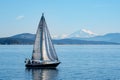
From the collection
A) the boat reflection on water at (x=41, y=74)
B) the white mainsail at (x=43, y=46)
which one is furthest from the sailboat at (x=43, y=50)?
the boat reflection on water at (x=41, y=74)

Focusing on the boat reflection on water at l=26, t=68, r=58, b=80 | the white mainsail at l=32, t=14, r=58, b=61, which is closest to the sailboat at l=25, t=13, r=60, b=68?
the white mainsail at l=32, t=14, r=58, b=61

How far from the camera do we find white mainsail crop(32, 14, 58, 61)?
272 feet

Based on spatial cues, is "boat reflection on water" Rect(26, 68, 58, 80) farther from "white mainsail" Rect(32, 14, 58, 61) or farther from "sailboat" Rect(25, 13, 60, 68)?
"white mainsail" Rect(32, 14, 58, 61)

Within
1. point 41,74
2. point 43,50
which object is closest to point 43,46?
point 43,50

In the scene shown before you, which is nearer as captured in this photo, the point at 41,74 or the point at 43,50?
the point at 41,74

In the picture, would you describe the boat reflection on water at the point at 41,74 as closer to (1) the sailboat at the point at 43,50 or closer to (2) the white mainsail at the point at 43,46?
(1) the sailboat at the point at 43,50

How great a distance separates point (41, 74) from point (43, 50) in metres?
8.58

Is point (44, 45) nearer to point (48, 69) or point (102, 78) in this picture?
point (48, 69)

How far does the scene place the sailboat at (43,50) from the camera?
82875 mm

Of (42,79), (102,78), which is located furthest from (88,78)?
(42,79)

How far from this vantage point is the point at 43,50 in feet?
273

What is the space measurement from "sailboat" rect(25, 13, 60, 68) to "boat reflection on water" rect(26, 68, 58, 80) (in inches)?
75.4

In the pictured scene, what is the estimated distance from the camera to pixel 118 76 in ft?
236

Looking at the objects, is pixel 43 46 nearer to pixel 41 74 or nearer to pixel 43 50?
pixel 43 50
